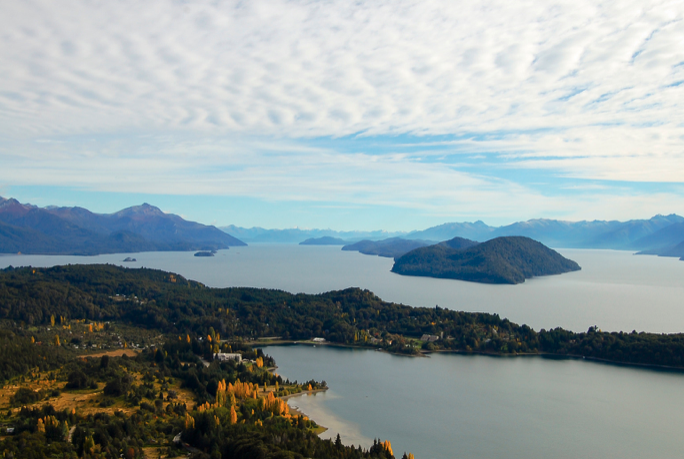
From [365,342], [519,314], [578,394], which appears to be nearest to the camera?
[578,394]

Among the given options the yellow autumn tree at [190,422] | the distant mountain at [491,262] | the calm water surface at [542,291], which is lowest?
the yellow autumn tree at [190,422]

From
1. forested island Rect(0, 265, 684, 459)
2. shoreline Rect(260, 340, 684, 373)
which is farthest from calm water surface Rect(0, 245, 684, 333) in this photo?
forested island Rect(0, 265, 684, 459)

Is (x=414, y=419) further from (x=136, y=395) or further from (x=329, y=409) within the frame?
(x=136, y=395)

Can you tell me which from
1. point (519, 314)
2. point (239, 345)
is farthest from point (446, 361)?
point (519, 314)

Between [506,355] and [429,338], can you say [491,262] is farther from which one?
[506,355]

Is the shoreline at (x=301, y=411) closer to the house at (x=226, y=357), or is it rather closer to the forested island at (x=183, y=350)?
the forested island at (x=183, y=350)

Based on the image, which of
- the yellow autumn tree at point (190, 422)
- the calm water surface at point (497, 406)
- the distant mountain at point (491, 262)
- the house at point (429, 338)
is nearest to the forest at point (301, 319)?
the house at point (429, 338)
